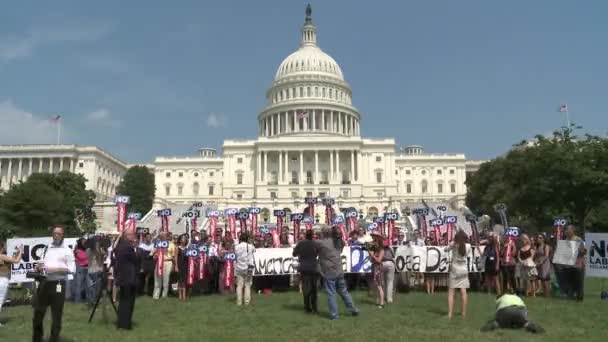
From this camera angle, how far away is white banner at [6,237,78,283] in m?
13.9

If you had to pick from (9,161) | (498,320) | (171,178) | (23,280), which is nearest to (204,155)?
(171,178)

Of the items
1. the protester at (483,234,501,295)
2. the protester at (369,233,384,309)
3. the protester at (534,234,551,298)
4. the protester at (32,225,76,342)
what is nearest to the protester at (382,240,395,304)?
the protester at (369,233,384,309)

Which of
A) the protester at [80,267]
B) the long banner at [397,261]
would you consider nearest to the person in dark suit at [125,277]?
the protester at [80,267]

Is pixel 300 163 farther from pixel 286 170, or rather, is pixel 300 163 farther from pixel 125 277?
pixel 125 277

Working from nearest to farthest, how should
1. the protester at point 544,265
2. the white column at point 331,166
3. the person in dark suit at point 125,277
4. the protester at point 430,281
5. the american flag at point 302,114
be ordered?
the person in dark suit at point 125,277, the protester at point 544,265, the protester at point 430,281, the white column at point 331,166, the american flag at point 302,114

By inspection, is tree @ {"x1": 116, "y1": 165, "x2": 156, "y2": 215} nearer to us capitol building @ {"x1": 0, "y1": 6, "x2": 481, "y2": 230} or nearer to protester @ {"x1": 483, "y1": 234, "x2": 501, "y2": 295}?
us capitol building @ {"x1": 0, "y1": 6, "x2": 481, "y2": 230}

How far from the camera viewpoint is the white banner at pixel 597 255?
46.9ft

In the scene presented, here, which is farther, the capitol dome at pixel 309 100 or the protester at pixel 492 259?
the capitol dome at pixel 309 100

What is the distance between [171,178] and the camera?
97.3m

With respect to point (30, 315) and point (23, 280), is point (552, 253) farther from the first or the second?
point (23, 280)

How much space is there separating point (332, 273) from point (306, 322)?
1140mm

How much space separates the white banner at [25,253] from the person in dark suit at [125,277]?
19.0ft

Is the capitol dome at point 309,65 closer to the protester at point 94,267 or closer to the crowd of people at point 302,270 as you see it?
the crowd of people at point 302,270

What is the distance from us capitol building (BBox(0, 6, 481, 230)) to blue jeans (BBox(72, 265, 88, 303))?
59.3 meters
